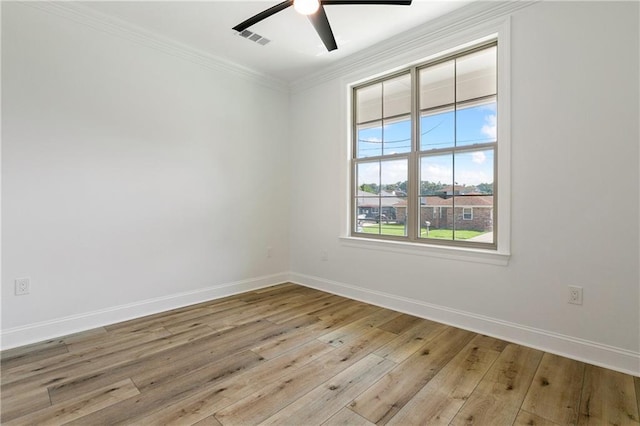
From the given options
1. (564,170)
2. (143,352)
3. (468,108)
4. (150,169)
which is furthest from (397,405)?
(150,169)

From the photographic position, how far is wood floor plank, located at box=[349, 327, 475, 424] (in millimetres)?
1684

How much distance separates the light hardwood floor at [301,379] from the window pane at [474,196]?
907 mm

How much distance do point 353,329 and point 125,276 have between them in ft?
7.45

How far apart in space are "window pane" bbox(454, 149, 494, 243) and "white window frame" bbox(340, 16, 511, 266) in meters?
0.11

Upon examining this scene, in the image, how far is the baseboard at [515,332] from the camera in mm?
2090

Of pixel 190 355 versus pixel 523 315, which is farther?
pixel 523 315

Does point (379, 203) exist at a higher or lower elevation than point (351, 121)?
lower

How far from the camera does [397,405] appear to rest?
67.7 inches

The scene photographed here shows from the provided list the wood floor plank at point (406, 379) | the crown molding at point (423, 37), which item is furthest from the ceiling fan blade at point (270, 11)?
the wood floor plank at point (406, 379)

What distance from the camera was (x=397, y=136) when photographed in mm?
3428

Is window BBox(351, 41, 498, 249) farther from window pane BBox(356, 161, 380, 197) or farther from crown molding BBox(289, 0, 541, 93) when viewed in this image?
crown molding BBox(289, 0, 541, 93)

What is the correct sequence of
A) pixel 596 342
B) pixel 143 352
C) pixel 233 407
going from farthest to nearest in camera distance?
1. pixel 143 352
2. pixel 596 342
3. pixel 233 407

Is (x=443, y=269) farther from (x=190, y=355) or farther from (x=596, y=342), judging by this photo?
(x=190, y=355)

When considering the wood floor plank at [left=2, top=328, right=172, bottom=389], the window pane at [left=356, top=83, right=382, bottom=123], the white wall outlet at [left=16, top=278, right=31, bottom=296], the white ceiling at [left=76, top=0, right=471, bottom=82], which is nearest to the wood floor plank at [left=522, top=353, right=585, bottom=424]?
the wood floor plank at [left=2, top=328, right=172, bottom=389]
